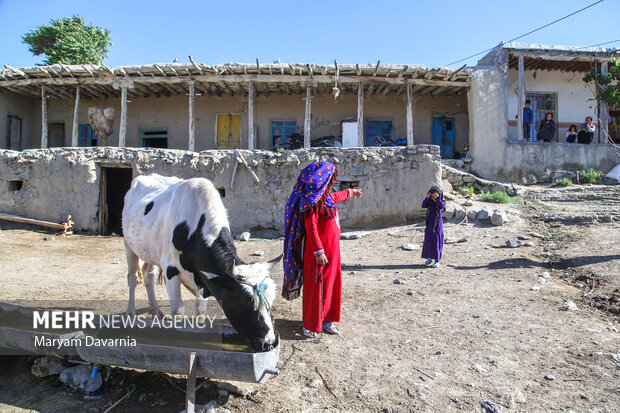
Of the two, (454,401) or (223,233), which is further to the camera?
(223,233)

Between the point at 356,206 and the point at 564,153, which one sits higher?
the point at 564,153

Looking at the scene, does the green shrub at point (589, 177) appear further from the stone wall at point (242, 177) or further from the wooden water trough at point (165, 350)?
the wooden water trough at point (165, 350)

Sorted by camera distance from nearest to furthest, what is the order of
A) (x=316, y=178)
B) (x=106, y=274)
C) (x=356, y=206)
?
(x=316, y=178), (x=106, y=274), (x=356, y=206)

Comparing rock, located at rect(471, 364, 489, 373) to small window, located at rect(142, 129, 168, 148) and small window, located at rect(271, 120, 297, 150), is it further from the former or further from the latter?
small window, located at rect(142, 129, 168, 148)

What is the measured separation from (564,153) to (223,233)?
42.1 ft

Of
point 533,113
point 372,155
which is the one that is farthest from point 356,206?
point 533,113

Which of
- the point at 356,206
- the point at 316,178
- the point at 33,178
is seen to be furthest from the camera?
the point at 33,178

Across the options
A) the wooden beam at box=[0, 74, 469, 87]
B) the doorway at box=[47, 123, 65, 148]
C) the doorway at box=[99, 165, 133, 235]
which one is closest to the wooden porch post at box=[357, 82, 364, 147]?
the wooden beam at box=[0, 74, 469, 87]

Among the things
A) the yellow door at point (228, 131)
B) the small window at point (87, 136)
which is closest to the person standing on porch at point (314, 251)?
the yellow door at point (228, 131)

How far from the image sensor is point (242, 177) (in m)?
9.56

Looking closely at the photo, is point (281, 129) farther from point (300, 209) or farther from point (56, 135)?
point (300, 209)

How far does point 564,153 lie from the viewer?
12133 mm

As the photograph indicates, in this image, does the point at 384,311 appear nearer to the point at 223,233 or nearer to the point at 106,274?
the point at 223,233

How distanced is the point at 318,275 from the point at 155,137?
1281 cm
